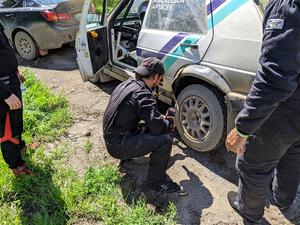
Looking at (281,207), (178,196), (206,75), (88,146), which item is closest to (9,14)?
(88,146)

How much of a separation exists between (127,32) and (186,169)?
8.28ft

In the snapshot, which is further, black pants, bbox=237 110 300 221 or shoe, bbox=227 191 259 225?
shoe, bbox=227 191 259 225

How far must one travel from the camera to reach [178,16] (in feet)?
12.1

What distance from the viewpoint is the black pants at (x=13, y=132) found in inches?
130

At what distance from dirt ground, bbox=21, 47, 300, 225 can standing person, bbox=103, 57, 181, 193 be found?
9.3 inches

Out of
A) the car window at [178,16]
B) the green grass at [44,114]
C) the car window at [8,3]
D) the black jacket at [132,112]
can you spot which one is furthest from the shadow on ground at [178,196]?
the car window at [8,3]

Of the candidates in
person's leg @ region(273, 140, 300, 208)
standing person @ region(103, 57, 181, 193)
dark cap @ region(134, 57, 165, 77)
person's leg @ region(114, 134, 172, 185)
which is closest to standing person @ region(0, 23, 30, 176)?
standing person @ region(103, 57, 181, 193)

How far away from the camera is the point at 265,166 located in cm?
255

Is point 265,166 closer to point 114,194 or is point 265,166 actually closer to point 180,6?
point 114,194

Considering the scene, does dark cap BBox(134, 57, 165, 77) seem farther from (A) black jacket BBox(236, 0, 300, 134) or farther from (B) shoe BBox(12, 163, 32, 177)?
(B) shoe BBox(12, 163, 32, 177)

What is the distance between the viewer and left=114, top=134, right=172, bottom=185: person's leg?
3.19 meters

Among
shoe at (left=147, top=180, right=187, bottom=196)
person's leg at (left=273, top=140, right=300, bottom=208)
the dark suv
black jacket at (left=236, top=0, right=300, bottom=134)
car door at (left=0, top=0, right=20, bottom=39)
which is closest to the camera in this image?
black jacket at (left=236, top=0, right=300, bottom=134)

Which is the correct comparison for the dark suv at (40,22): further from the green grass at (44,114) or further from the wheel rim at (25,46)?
the green grass at (44,114)

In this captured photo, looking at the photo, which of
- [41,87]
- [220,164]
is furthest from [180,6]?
[41,87]
